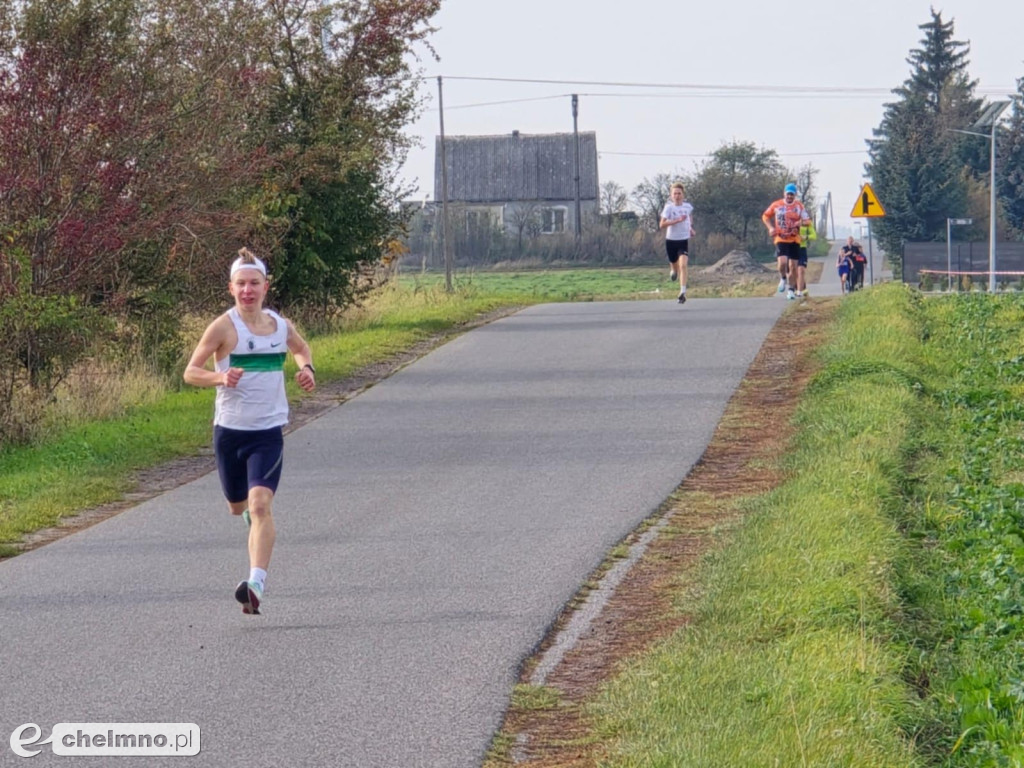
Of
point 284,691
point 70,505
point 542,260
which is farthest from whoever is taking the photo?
point 542,260

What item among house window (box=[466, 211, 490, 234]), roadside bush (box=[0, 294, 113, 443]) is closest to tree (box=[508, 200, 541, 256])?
house window (box=[466, 211, 490, 234])

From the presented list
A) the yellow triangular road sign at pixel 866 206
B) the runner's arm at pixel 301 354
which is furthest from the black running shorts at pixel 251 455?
the yellow triangular road sign at pixel 866 206

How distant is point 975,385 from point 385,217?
33.8 ft

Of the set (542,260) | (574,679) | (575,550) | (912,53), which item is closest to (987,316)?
(575,550)

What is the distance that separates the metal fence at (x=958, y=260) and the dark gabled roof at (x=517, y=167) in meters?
A: 25.8

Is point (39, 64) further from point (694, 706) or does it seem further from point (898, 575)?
point (694, 706)

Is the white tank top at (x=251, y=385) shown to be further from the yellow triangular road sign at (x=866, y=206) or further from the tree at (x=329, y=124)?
the yellow triangular road sign at (x=866, y=206)

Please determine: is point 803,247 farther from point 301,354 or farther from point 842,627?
point 842,627

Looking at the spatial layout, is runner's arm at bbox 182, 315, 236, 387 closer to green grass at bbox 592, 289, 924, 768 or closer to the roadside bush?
green grass at bbox 592, 289, 924, 768

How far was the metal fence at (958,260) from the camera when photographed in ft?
212

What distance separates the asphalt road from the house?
72.0 m

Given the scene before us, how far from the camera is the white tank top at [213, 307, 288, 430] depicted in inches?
317

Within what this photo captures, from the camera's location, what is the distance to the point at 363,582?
8.50 metres

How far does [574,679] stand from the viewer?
264 inches
